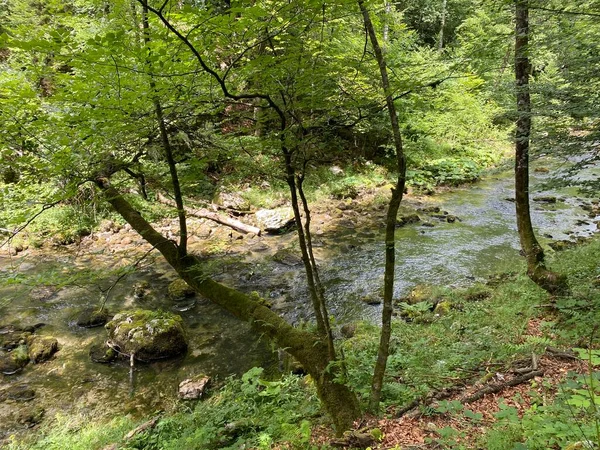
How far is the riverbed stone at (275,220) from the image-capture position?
12781mm

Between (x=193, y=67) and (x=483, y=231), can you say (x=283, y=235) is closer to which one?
(x=483, y=231)

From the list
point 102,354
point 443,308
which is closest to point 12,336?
point 102,354

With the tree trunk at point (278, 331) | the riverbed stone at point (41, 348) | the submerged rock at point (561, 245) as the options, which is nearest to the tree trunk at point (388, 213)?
the tree trunk at point (278, 331)

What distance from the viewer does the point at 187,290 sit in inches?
356

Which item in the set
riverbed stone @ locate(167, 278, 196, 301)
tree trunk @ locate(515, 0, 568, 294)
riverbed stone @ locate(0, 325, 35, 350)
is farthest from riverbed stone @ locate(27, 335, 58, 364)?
tree trunk @ locate(515, 0, 568, 294)

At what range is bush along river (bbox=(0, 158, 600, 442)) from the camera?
588cm

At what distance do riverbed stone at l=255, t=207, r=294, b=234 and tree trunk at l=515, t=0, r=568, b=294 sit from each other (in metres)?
8.15

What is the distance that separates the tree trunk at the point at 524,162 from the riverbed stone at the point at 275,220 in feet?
26.7

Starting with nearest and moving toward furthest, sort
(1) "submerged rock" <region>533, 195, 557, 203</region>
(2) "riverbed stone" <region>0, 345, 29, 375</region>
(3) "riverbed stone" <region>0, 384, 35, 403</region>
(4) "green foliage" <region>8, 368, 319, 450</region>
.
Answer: (4) "green foliage" <region>8, 368, 319, 450</region> < (3) "riverbed stone" <region>0, 384, 35, 403</region> < (2) "riverbed stone" <region>0, 345, 29, 375</region> < (1) "submerged rock" <region>533, 195, 557, 203</region>

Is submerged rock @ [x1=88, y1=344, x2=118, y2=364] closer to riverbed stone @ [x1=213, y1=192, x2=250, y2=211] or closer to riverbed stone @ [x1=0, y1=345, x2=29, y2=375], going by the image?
riverbed stone @ [x1=0, y1=345, x2=29, y2=375]

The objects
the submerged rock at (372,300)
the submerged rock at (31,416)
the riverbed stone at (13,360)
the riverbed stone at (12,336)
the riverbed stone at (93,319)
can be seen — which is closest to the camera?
the submerged rock at (31,416)

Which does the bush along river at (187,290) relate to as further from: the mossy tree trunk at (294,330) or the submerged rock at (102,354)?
the mossy tree trunk at (294,330)

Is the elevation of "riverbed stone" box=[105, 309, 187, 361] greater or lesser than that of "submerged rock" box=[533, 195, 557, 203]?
lesser

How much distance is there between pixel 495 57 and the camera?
3121 mm
